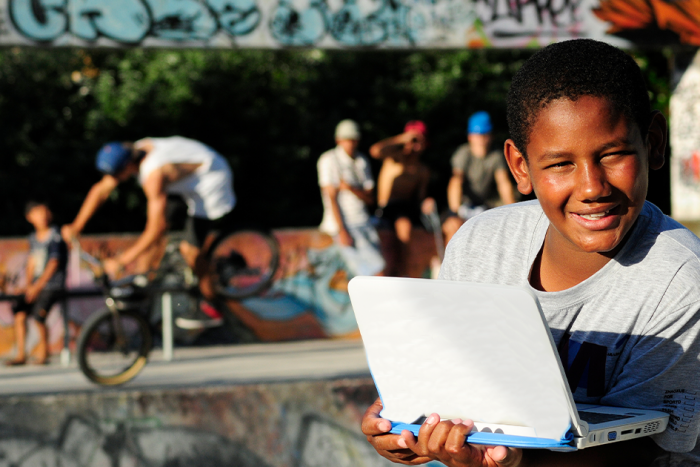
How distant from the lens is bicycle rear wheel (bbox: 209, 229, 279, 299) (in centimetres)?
745

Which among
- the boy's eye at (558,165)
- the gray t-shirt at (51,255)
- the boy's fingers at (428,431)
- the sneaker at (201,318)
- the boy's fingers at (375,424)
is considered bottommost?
the sneaker at (201,318)

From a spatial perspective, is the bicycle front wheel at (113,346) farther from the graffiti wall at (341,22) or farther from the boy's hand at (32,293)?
the graffiti wall at (341,22)

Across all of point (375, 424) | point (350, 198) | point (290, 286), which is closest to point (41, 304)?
point (290, 286)

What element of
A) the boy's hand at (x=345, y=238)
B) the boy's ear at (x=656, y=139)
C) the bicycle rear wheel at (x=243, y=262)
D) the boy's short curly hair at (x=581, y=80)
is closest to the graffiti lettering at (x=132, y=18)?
the bicycle rear wheel at (x=243, y=262)

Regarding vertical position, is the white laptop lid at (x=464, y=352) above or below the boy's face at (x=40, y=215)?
above

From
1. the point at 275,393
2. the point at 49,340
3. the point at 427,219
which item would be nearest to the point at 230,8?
the point at 427,219

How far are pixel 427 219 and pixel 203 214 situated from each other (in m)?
2.30

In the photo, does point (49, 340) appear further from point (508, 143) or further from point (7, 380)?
point (508, 143)

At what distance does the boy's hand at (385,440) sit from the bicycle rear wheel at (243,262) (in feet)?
19.2

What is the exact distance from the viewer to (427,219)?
7918 millimetres

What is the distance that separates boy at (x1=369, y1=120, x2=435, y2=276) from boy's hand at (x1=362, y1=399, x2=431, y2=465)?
5939mm

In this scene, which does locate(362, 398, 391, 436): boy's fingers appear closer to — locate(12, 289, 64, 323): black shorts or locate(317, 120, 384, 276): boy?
locate(317, 120, 384, 276): boy

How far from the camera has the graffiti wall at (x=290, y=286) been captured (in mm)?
7449

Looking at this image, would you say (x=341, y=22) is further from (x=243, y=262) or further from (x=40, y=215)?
(x=40, y=215)
